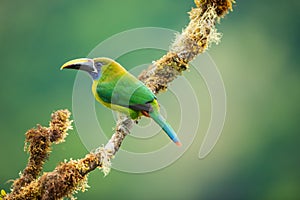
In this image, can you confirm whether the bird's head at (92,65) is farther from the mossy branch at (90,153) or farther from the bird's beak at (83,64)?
the mossy branch at (90,153)

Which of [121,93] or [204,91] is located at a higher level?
[204,91]

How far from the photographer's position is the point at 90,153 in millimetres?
1896

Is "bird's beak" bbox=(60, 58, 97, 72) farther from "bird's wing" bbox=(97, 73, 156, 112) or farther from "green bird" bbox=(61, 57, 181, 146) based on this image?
"bird's wing" bbox=(97, 73, 156, 112)

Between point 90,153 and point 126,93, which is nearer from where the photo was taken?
point 90,153

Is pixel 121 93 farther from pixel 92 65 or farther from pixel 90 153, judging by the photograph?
pixel 90 153

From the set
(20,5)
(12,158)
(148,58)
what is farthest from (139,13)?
(12,158)

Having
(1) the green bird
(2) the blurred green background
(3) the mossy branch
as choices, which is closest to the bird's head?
(1) the green bird

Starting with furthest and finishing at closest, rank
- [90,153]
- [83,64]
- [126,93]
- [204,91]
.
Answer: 1. [204,91]
2. [126,93]
3. [83,64]
4. [90,153]

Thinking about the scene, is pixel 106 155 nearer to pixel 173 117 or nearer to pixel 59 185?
pixel 59 185

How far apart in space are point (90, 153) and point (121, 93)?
55 cm

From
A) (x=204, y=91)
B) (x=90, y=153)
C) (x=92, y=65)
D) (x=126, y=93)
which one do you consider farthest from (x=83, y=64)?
(x=204, y=91)

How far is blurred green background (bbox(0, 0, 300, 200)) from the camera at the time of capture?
8359 millimetres

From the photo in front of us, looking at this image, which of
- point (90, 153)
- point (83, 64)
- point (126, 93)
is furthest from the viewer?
point (126, 93)

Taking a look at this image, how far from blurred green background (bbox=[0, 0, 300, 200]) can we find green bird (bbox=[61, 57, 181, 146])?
5.53 m
